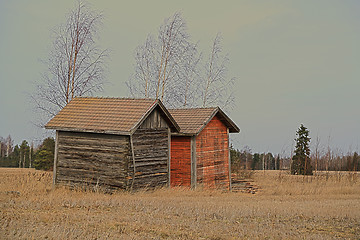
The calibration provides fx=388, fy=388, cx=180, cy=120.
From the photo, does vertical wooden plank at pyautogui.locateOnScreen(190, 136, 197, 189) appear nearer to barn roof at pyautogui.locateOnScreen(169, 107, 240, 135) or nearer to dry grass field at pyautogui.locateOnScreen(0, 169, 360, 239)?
barn roof at pyautogui.locateOnScreen(169, 107, 240, 135)

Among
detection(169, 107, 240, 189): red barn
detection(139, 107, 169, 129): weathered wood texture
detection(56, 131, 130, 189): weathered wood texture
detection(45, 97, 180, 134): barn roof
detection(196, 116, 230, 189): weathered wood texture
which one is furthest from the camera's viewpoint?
detection(196, 116, 230, 189): weathered wood texture

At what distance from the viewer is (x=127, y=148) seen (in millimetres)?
15953

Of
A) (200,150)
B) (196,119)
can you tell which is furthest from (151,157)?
(196,119)

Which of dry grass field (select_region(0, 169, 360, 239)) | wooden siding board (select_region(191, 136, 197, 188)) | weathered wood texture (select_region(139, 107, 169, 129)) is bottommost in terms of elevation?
dry grass field (select_region(0, 169, 360, 239))

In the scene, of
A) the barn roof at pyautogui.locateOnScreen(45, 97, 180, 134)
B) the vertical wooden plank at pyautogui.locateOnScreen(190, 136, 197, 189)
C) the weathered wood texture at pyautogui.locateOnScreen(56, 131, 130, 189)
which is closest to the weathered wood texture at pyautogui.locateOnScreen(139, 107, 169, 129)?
the barn roof at pyautogui.locateOnScreen(45, 97, 180, 134)

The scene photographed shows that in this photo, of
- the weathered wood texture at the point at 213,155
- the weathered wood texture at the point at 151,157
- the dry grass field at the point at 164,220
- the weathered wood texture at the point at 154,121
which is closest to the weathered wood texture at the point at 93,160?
the weathered wood texture at the point at 151,157

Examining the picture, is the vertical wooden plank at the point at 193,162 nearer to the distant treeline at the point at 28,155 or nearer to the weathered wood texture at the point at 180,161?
the weathered wood texture at the point at 180,161

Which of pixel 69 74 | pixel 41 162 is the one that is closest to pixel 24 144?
pixel 41 162

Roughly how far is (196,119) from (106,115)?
5.05m

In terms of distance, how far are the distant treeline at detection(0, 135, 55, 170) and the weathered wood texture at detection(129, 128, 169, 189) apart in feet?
41.9

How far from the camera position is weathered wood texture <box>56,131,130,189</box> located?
16.0m

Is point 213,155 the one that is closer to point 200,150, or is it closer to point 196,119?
point 200,150

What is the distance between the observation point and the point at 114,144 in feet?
53.4

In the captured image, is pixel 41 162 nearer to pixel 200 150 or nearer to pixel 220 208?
pixel 200 150
